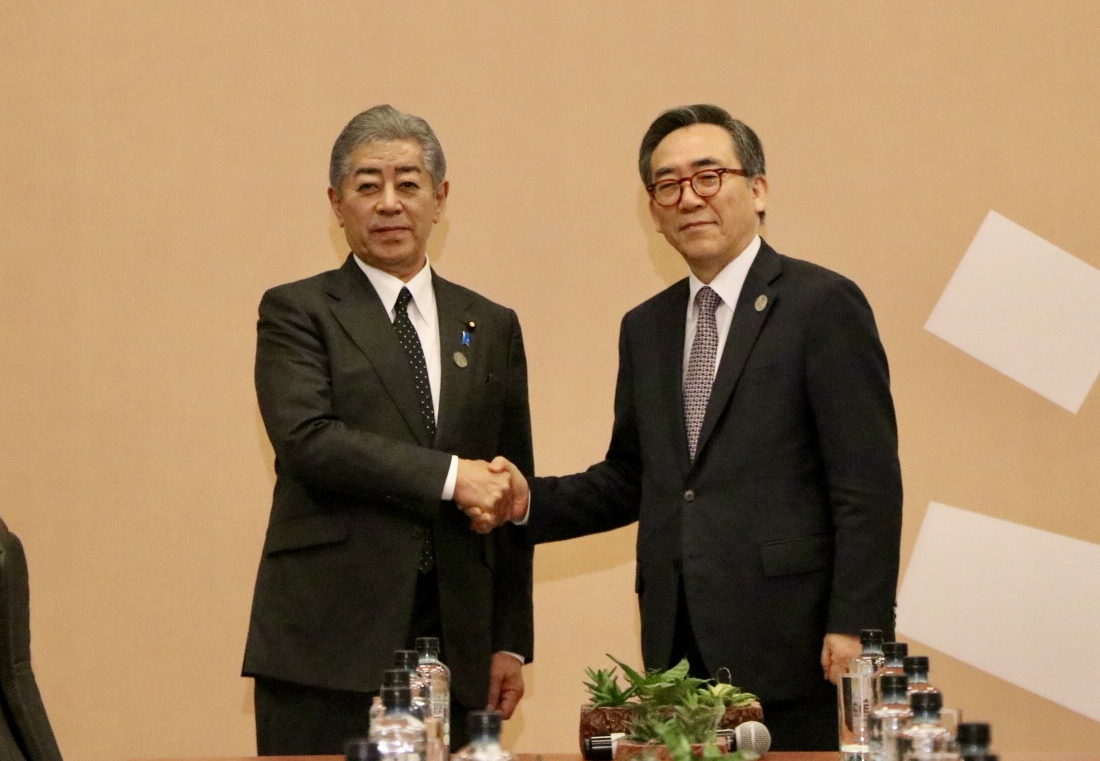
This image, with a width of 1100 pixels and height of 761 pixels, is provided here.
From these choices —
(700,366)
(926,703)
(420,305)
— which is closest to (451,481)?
(420,305)

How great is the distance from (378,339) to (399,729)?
1.57m

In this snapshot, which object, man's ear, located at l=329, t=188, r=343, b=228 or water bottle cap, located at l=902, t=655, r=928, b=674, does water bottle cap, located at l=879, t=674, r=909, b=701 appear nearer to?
water bottle cap, located at l=902, t=655, r=928, b=674

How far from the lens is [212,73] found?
426cm

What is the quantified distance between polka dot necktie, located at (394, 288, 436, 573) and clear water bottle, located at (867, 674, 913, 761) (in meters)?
1.37

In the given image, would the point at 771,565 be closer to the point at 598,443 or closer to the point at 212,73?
the point at 598,443

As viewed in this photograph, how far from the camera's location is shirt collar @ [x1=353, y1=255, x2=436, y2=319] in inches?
128

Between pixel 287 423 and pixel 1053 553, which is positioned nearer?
pixel 287 423

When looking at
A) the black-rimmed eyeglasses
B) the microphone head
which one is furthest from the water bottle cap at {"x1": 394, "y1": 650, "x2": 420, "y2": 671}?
the black-rimmed eyeglasses

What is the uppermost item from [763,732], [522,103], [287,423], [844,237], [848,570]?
[522,103]

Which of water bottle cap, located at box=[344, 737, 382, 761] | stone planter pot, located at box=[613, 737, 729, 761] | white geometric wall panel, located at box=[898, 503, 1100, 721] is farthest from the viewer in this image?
white geometric wall panel, located at box=[898, 503, 1100, 721]

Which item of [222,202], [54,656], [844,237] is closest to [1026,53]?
[844,237]

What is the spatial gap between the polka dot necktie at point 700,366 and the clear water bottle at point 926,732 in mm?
1367

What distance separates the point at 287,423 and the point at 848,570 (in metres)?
1.19

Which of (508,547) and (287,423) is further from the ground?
(287,423)
